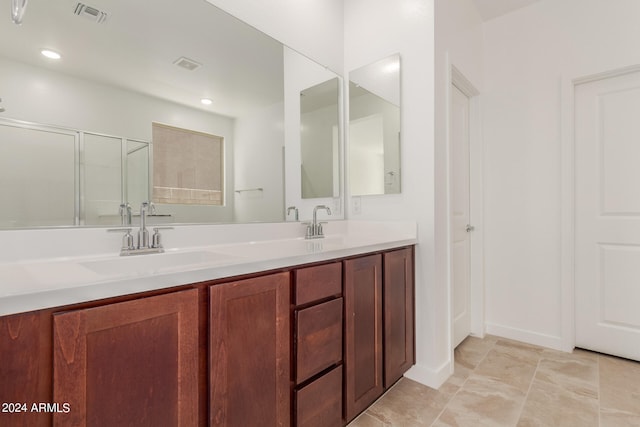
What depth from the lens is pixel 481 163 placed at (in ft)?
8.45

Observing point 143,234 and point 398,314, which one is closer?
point 143,234

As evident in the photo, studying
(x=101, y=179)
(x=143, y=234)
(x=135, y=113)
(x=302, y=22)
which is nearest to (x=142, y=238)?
(x=143, y=234)

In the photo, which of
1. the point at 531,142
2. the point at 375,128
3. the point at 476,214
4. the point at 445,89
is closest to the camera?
the point at 445,89

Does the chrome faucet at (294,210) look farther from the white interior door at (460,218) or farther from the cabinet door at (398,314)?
the white interior door at (460,218)

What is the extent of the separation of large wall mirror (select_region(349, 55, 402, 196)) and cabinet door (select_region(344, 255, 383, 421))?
28.6 inches

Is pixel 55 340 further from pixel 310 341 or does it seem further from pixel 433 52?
pixel 433 52

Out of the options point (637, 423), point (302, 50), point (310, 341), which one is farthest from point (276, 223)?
point (637, 423)

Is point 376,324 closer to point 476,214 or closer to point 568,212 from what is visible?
point 476,214

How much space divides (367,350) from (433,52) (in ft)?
5.64

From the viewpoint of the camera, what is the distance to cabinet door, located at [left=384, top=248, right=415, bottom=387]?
1.58 m

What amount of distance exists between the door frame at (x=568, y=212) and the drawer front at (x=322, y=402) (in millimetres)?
1966

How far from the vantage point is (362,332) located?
141cm

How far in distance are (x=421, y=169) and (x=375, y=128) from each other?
471mm

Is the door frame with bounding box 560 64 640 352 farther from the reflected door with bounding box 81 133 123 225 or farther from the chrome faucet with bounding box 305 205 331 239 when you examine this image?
the reflected door with bounding box 81 133 123 225
